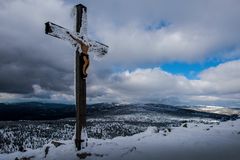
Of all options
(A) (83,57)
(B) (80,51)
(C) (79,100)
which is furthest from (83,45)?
(C) (79,100)

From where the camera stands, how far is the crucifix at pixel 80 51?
38.3ft

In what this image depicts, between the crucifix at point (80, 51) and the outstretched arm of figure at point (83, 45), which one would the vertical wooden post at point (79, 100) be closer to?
the crucifix at point (80, 51)

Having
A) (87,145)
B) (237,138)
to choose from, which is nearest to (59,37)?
(87,145)

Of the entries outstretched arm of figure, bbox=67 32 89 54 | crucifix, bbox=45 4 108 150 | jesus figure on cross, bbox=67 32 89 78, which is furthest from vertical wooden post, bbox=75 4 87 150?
outstretched arm of figure, bbox=67 32 89 54

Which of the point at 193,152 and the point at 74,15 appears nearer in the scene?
the point at 193,152

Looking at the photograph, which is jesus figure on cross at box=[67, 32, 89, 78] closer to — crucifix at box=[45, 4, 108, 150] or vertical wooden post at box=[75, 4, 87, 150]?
crucifix at box=[45, 4, 108, 150]

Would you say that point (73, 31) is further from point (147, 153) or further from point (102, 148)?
point (147, 153)

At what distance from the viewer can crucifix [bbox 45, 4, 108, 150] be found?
38.3 feet

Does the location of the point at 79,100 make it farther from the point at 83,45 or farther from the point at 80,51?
the point at 83,45

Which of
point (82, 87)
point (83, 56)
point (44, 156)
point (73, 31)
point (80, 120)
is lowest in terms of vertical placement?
point (44, 156)

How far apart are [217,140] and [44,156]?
7991 millimetres

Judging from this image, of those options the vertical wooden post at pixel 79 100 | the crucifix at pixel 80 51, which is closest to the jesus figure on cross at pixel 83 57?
the crucifix at pixel 80 51

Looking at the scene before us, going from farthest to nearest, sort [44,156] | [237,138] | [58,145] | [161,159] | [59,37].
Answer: [237,138] < [58,145] < [44,156] < [59,37] < [161,159]

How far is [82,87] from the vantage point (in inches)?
485
